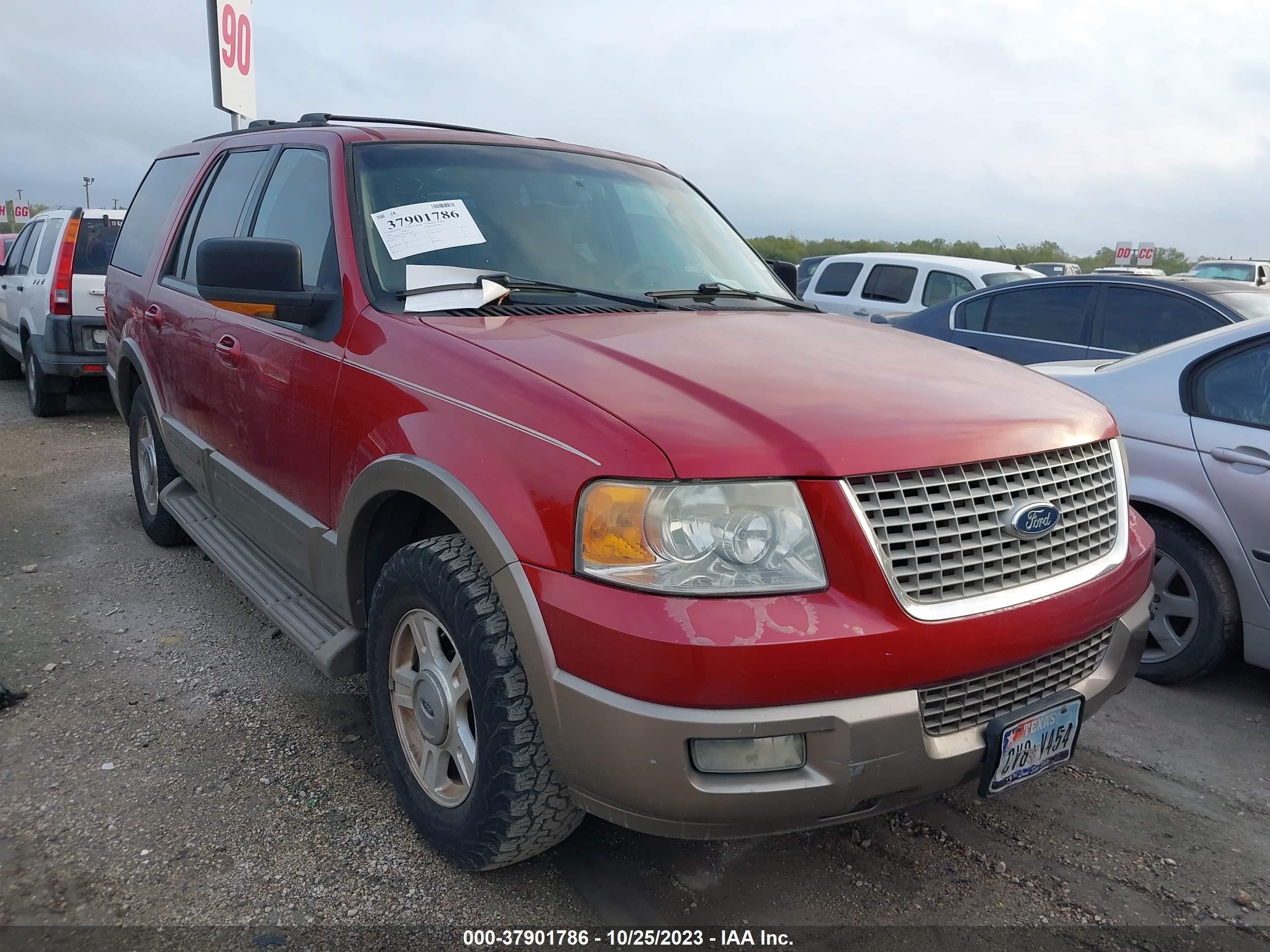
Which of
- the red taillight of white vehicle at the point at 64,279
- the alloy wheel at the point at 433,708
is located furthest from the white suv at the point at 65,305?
the alloy wheel at the point at 433,708

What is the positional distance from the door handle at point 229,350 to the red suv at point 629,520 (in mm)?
39

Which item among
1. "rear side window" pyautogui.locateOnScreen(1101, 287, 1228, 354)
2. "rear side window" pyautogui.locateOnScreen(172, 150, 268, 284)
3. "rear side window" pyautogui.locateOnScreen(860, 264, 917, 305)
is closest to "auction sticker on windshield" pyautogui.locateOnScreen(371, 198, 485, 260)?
"rear side window" pyautogui.locateOnScreen(172, 150, 268, 284)

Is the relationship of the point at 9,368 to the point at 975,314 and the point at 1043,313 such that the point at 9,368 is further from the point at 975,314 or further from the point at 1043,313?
the point at 1043,313

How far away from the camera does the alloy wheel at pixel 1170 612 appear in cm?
372

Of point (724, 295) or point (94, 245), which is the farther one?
point (94, 245)

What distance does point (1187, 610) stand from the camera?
3723 mm

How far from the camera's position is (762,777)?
1.99m

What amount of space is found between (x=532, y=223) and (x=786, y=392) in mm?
1333

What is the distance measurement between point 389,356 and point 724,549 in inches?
46.0

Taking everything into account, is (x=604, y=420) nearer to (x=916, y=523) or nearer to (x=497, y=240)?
(x=916, y=523)

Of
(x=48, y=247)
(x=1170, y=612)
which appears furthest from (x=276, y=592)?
(x=48, y=247)

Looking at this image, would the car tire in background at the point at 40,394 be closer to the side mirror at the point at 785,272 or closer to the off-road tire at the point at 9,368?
the off-road tire at the point at 9,368

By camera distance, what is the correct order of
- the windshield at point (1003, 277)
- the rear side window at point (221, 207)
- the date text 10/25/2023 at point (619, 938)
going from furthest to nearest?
the windshield at point (1003, 277) < the rear side window at point (221, 207) < the date text 10/25/2023 at point (619, 938)

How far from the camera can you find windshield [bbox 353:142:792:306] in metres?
2.99
